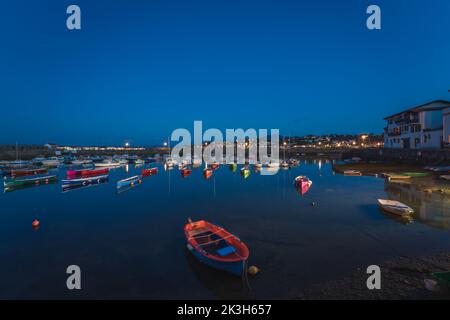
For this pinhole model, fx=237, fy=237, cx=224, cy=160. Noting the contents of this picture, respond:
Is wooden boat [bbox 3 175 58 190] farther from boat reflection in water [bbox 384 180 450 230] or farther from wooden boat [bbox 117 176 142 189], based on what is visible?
boat reflection in water [bbox 384 180 450 230]

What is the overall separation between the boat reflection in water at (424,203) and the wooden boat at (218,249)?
14148mm

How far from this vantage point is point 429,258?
11727 mm

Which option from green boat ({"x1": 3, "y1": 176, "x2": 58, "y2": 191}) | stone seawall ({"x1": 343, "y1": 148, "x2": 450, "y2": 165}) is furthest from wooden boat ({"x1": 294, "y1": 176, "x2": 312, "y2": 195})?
green boat ({"x1": 3, "y1": 176, "x2": 58, "y2": 191})

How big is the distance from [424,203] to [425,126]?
125ft

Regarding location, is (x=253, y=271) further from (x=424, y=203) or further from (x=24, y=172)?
(x=24, y=172)

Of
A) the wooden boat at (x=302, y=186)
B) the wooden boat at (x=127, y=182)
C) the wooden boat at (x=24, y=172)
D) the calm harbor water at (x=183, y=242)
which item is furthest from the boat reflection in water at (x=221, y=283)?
the wooden boat at (x=24, y=172)

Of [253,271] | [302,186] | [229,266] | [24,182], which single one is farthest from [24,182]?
[302,186]

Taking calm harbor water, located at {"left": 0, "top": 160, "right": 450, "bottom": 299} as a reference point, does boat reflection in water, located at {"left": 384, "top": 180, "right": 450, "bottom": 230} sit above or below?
above

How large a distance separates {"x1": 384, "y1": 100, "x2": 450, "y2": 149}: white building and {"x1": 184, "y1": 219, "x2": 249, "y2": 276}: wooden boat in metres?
49.9

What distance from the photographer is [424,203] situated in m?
21.9

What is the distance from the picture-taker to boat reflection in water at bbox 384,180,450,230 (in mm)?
17328
